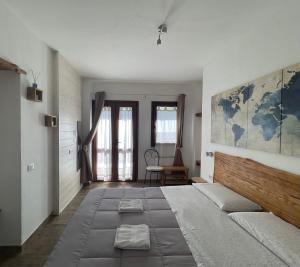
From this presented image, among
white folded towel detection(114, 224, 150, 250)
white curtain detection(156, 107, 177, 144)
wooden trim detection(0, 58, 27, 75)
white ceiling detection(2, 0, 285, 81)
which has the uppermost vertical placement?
white ceiling detection(2, 0, 285, 81)

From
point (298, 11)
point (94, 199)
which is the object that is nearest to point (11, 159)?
point (94, 199)

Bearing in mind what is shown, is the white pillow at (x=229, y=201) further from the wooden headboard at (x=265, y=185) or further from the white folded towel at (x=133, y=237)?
the white folded towel at (x=133, y=237)

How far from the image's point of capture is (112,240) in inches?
60.5

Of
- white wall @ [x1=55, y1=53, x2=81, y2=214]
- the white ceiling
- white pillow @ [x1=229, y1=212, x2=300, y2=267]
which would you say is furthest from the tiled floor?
the white ceiling

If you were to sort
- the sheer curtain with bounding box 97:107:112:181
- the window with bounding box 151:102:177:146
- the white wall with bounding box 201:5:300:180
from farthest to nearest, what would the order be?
the window with bounding box 151:102:177:146 < the sheer curtain with bounding box 97:107:112:181 < the white wall with bounding box 201:5:300:180

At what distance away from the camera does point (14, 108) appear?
2375 mm

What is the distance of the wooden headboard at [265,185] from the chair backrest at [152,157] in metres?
2.77

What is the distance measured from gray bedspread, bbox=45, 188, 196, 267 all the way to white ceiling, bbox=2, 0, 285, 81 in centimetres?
195

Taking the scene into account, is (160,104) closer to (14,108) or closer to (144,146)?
(144,146)

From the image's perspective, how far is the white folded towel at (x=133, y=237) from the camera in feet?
4.70

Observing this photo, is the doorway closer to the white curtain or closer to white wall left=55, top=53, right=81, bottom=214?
the white curtain

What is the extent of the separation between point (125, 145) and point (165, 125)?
1146 millimetres

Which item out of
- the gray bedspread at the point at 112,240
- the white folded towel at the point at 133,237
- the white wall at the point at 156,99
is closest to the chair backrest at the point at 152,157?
the white wall at the point at 156,99

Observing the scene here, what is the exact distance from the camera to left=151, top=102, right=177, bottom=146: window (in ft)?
18.4
